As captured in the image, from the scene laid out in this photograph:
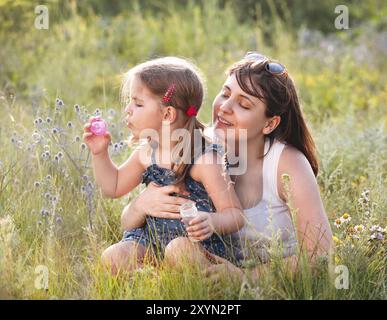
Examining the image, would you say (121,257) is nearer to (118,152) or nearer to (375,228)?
(118,152)

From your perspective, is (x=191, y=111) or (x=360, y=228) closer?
(x=191, y=111)

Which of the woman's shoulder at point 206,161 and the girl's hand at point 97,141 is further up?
Answer: the girl's hand at point 97,141

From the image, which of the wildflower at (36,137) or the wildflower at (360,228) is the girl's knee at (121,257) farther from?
the wildflower at (360,228)

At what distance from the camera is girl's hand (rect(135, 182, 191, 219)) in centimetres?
331

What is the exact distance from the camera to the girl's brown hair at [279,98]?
3320 millimetres

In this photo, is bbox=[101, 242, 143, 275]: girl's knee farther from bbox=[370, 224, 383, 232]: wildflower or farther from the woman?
bbox=[370, 224, 383, 232]: wildflower

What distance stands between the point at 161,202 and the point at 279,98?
2.29ft

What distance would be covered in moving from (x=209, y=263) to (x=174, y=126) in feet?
2.09

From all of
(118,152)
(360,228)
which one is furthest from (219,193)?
(118,152)

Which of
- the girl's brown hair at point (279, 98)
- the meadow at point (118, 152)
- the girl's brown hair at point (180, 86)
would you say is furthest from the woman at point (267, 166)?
the meadow at point (118, 152)

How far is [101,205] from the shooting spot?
3873mm

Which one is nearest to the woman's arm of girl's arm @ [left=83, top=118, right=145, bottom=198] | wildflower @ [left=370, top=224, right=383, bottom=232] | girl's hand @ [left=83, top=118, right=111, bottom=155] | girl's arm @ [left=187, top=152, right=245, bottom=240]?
girl's arm @ [left=187, top=152, right=245, bottom=240]

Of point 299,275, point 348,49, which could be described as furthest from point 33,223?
point 348,49

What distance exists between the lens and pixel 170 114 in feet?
10.9
